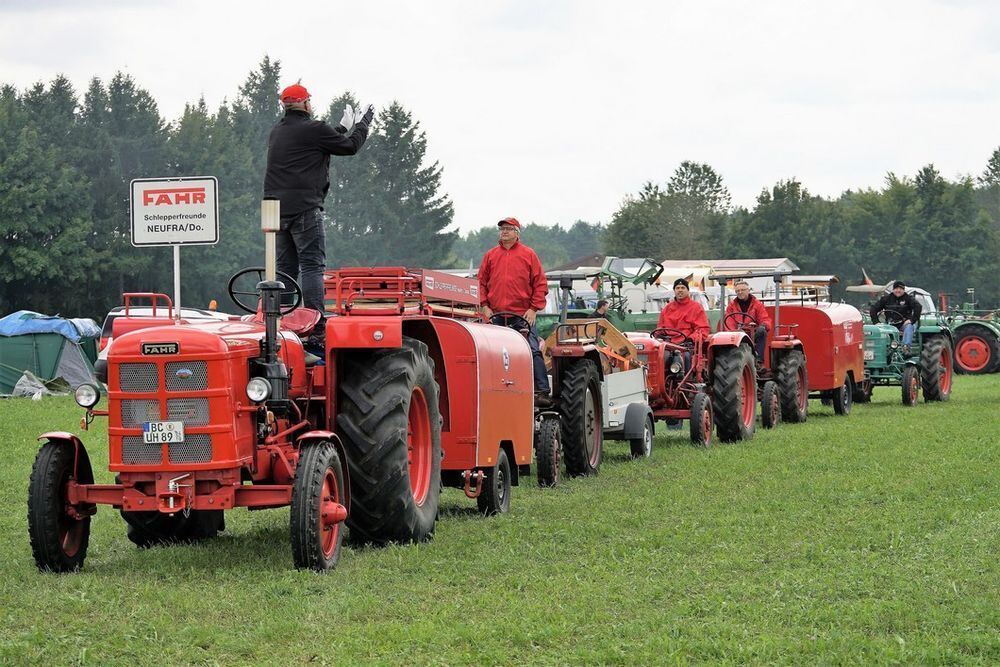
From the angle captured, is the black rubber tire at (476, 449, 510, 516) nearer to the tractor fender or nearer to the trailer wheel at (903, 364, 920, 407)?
the tractor fender

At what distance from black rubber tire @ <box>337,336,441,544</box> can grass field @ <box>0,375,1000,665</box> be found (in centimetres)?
20

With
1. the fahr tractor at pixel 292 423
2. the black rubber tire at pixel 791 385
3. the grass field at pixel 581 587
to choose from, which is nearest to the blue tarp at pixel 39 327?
the black rubber tire at pixel 791 385

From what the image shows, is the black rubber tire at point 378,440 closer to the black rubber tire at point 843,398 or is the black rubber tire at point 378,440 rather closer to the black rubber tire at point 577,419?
the black rubber tire at point 577,419

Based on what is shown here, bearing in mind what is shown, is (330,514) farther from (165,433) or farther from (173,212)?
(173,212)

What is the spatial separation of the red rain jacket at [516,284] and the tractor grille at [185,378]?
15.4 feet

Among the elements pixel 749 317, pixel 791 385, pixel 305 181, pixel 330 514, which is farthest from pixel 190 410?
pixel 791 385

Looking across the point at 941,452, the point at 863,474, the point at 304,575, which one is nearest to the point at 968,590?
the point at 304,575

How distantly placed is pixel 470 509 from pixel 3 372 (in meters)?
20.0

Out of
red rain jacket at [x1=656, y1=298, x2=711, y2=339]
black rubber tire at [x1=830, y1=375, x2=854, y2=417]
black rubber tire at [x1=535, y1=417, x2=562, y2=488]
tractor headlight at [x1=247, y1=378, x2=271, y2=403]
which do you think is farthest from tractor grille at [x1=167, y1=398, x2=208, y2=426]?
black rubber tire at [x1=830, y1=375, x2=854, y2=417]

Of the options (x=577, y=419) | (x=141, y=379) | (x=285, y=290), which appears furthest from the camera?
(x=577, y=419)

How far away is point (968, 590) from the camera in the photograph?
23.4ft

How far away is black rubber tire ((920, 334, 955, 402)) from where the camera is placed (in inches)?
943

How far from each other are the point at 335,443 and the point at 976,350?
95.8 feet

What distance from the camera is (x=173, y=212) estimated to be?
34.1 ft
